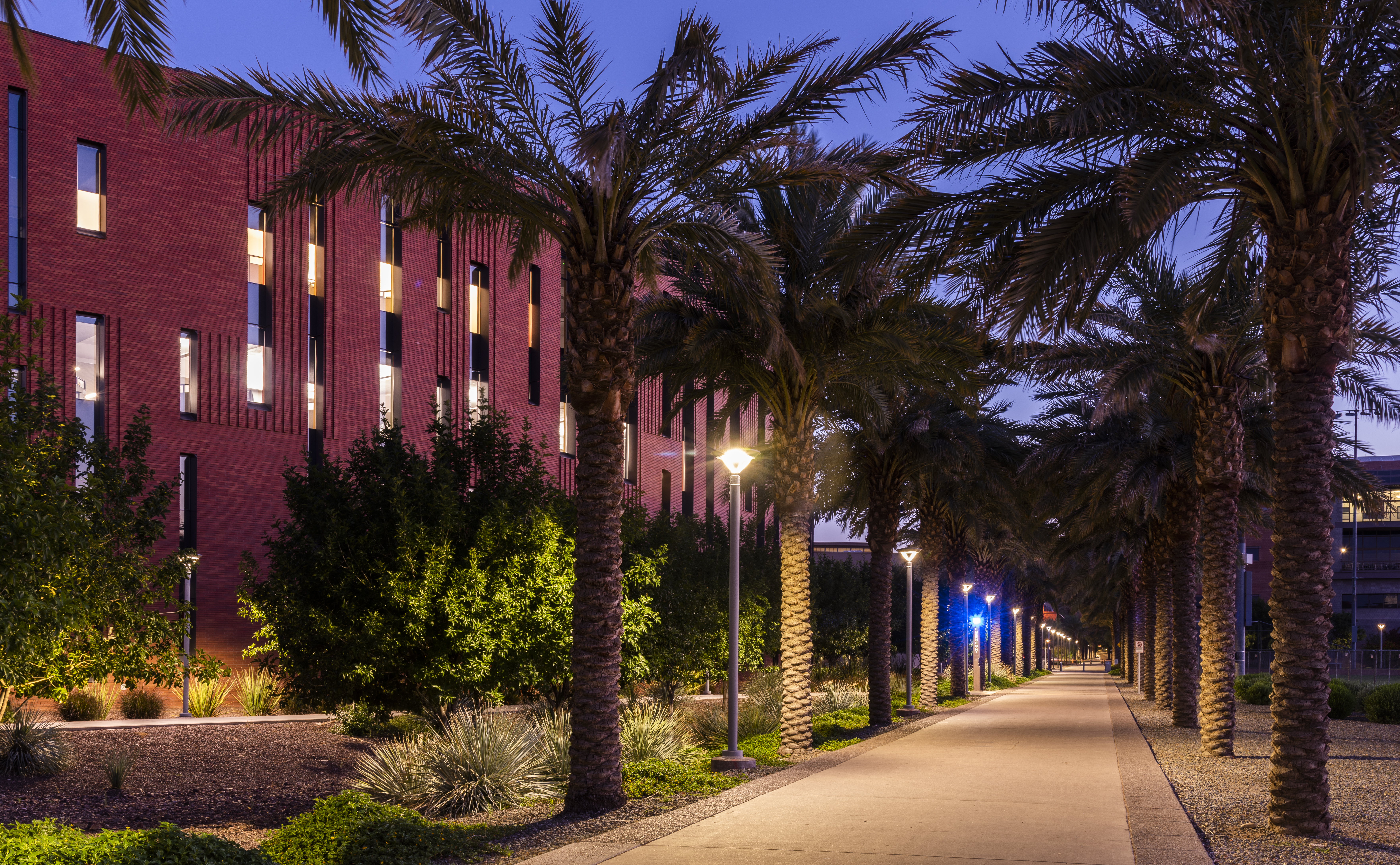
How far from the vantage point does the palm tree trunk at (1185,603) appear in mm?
23828

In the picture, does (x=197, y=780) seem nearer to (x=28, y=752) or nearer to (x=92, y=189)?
(x=28, y=752)

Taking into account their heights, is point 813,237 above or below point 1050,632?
above

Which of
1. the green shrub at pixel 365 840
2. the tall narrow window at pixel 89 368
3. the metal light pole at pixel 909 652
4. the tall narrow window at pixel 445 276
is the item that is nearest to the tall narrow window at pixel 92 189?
the tall narrow window at pixel 89 368

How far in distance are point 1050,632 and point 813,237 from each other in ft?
404

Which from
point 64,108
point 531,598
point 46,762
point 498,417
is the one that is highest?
point 64,108

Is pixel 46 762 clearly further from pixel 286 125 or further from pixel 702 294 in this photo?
pixel 702 294

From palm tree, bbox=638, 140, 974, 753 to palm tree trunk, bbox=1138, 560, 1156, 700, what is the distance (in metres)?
18.7

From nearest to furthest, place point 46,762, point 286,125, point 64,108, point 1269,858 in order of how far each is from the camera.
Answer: point 1269,858 → point 286,125 → point 46,762 → point 64,108

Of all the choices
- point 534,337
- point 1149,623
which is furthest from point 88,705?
point 1149,623

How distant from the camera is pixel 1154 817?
1156 centimetres

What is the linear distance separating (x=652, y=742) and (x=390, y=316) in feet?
75.5

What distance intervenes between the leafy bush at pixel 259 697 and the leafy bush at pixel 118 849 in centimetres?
2020

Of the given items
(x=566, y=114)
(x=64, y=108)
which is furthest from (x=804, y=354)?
(x=64, y=108)

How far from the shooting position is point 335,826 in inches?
386
